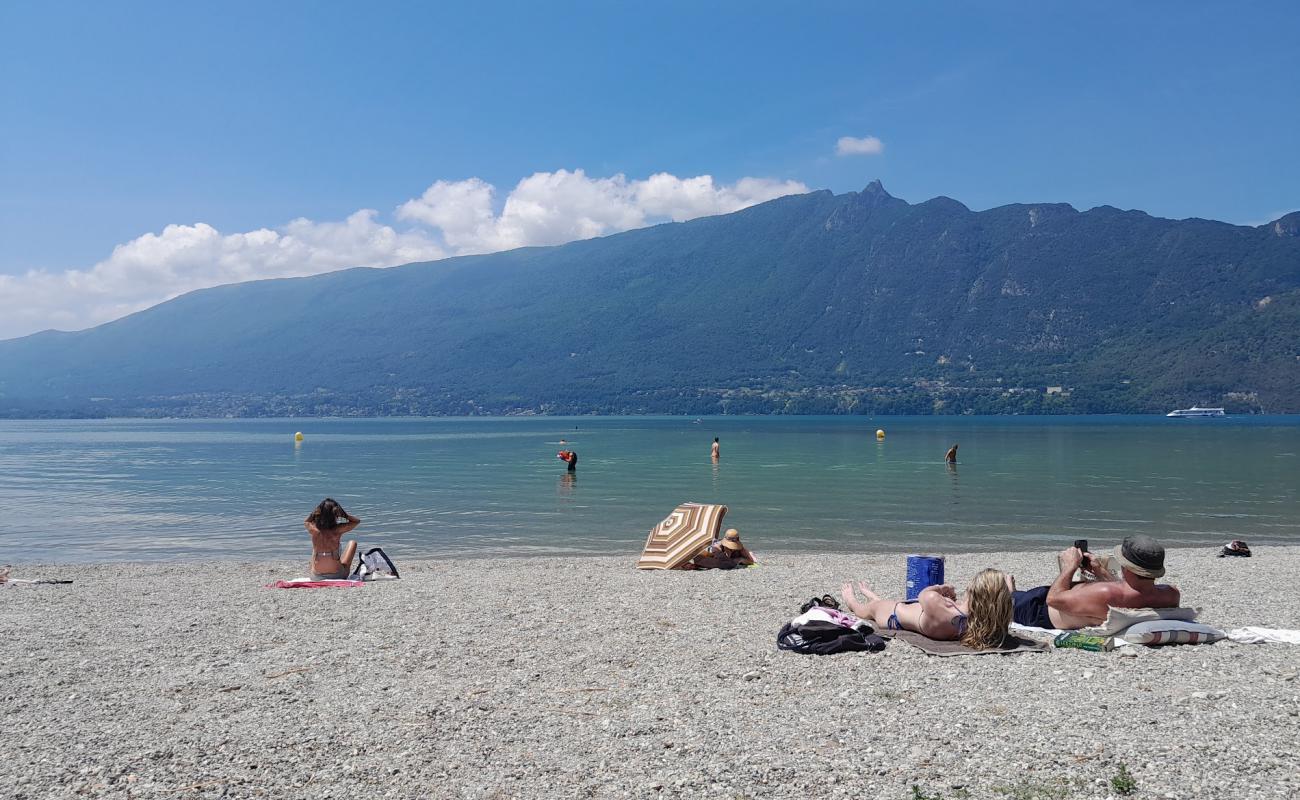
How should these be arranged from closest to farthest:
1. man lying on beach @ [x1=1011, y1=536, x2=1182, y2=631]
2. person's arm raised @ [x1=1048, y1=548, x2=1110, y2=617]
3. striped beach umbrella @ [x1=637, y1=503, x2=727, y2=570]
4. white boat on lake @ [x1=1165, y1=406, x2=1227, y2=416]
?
man lying on beach @ [x1=1011, y1=536, x2=1182, y2=631] < person's arm raised @ [x1=1048, y1=548, x2=1110, y2=617] < striped beach umbrella @ [x1=637, y1=503, x2=727, y2=570] < white boat on lake @ [x1=1165, y1=406, x2=1227, y2=416]

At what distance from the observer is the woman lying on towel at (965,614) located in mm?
8156

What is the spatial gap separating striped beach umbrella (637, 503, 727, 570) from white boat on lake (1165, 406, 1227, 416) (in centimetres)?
18031

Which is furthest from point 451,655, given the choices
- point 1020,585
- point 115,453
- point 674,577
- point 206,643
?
point 115,453

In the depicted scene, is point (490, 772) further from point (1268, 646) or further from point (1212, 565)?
point (1212, 565)

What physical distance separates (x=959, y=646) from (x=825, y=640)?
1.21 metres

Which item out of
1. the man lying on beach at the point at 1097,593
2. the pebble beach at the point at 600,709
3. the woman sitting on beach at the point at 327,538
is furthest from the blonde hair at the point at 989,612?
the woman sitting on beach at the point at 327,538

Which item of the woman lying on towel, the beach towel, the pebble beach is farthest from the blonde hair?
the pebble beach

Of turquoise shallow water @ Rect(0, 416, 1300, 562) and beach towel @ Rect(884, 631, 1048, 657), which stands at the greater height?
beach towel @ Rect(884, 631, 1048, 657)

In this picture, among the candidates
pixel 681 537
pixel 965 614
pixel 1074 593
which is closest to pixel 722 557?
pixel 681 537

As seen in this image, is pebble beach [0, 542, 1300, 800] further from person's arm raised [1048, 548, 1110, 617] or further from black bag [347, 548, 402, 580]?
black bag [347, 548, 402, 580]

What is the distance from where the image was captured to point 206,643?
9.18 metres

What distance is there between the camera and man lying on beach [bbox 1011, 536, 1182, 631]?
845cm

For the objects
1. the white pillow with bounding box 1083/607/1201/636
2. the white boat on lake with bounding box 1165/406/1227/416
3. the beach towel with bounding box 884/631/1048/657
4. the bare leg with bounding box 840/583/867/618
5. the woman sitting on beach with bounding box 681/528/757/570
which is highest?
the white pillow with bounding box 1083/607/1201/636

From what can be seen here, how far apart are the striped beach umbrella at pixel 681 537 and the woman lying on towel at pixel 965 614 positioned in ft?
20.5
